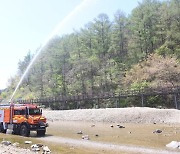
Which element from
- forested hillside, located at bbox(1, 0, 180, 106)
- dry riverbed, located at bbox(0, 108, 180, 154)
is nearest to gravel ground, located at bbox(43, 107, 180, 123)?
dry riverbed, located at bbox(0, 108, 180, 154)

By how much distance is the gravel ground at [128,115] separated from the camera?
39.9m

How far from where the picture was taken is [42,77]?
95312mm

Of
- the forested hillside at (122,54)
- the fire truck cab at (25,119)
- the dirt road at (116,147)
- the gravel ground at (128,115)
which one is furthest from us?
the forested hillside at (122,54)

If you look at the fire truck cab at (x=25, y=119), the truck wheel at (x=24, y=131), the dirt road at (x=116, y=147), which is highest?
the fire truck cab at (x=25, y=119)

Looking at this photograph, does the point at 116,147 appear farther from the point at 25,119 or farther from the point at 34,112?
the point at 25,119

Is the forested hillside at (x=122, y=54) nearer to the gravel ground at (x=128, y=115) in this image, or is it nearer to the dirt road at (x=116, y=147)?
the gravel ground at (x=128, y=115)

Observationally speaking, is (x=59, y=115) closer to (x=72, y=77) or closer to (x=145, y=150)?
(x=72, y=77)

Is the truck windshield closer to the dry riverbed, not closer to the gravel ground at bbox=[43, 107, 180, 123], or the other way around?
the dry riverbed

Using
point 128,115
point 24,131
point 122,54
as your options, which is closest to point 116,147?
point 24,131

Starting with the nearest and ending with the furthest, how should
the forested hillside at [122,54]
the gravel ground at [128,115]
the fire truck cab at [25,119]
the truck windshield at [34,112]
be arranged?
1. the fire truck cab at [25,119]
2. the truck windshield at [34,112]
3. the gravel ground at [128,115]
4. the forested hillside at [122,54]

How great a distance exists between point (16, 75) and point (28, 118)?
127107 millimetres

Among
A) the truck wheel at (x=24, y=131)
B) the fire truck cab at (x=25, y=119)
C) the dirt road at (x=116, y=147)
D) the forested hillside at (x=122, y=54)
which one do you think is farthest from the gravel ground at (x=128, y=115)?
the dirt road at (x=116, y=147)

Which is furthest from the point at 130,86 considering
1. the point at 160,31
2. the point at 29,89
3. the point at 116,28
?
the point at 29,89

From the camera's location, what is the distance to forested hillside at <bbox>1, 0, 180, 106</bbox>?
207ft
